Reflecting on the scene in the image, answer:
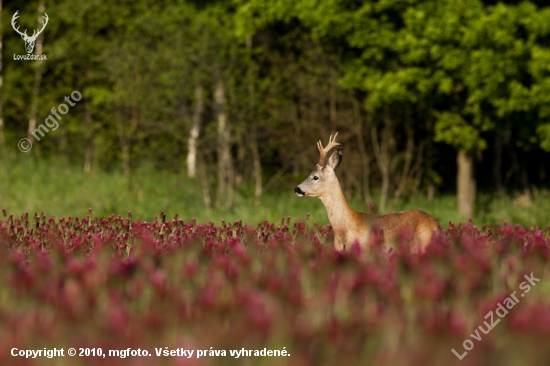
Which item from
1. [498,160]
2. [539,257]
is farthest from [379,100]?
[539,257]

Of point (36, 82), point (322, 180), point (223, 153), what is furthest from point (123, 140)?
point (322, 180)

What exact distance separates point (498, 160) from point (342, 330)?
1847 cm

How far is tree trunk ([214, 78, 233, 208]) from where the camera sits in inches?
691

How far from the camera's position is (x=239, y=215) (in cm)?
1459

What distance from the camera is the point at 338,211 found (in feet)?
24.1

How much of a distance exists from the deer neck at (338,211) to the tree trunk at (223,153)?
964 centimetres

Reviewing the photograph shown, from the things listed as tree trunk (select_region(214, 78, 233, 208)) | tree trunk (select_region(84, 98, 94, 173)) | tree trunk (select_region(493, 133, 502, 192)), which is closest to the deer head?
tree trunk (select_region(214, 78, 233, 208))

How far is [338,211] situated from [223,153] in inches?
422

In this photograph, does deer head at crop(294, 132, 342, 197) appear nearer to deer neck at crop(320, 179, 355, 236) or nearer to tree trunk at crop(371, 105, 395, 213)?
deer neck at crop(320, 179, 355, 236)

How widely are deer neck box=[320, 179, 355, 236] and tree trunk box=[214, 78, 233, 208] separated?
964 cm

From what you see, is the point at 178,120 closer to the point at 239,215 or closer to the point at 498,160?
the point at 239,215

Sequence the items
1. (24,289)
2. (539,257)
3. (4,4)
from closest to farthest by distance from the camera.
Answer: (24,289) < (539,257) < (4,4)

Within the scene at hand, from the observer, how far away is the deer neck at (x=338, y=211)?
23.8 feet

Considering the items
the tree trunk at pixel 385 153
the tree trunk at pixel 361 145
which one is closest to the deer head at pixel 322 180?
the tree trunk at pixel 385 153
